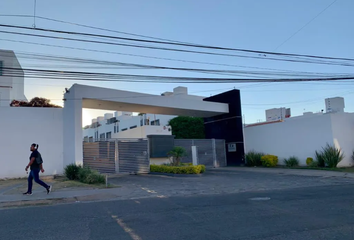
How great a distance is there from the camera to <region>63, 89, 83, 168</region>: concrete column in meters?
16.7

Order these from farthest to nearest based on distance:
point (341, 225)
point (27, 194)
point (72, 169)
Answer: point (72, 169) → point (27, 194) → point (341, 225)

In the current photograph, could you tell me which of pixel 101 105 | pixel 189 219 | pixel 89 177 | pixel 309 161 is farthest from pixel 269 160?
pixel 189 219

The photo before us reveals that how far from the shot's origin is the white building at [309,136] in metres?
20.5

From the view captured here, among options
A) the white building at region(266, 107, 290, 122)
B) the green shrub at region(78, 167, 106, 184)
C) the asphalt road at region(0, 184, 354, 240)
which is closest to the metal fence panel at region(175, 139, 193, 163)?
the green shrub at region(78, 167, 106, 184)

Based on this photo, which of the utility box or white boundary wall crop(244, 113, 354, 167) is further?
the utility box

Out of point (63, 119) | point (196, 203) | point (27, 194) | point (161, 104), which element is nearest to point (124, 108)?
point (161, 104)

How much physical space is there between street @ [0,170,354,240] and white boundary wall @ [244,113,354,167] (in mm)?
12349

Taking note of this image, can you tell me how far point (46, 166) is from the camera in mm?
16781

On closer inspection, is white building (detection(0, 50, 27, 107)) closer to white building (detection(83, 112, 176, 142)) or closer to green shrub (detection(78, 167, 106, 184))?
white building (detection(83, 112, 176, 142))

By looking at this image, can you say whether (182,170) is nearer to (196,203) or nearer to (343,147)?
(196,203)

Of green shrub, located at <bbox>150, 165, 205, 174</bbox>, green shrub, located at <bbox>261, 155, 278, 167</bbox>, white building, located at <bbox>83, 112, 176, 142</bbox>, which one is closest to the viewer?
green shrub, located at <bbox>150, 165, 205, 174</bbox>

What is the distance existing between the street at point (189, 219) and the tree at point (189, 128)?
2739 cm

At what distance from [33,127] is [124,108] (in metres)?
6.71

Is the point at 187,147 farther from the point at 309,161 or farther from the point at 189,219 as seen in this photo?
the point at 189,219
